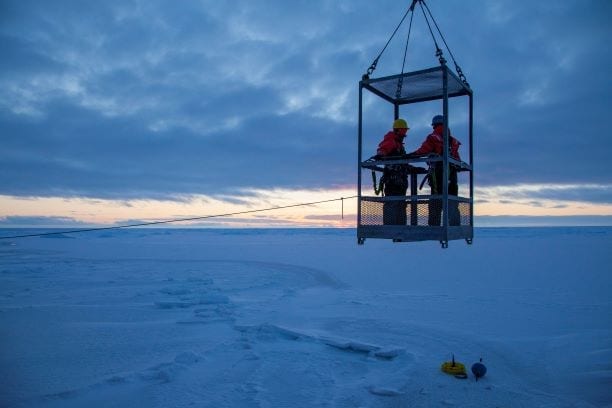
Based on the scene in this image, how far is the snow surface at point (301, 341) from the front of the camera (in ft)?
28.6

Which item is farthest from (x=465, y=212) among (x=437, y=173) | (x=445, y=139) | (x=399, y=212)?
(x=445, y=139)

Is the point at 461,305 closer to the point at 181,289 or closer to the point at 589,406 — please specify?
the point at 589,406

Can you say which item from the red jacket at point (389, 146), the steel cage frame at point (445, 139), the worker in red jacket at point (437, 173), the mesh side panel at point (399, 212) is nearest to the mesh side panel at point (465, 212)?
the steel cage frame at point (445, 139)

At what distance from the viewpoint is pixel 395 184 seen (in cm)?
582

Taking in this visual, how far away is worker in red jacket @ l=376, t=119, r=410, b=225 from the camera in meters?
5.67

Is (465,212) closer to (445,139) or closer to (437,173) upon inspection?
(437,173)

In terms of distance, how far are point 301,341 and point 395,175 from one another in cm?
718

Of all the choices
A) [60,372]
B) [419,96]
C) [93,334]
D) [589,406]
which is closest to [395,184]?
[419,96]

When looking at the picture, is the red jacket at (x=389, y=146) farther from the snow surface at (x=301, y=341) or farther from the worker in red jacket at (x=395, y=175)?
the snow surface at (x=301, y=341)

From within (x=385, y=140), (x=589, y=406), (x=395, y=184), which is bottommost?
(x=589, y=406)

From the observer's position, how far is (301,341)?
464 inches

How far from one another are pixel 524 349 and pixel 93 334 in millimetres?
10770

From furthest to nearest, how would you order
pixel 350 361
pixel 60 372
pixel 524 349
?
pixel 524 349
pixel 350 361
pixel 60 372

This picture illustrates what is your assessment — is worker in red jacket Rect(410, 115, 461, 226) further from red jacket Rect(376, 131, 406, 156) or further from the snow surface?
the snow surface
